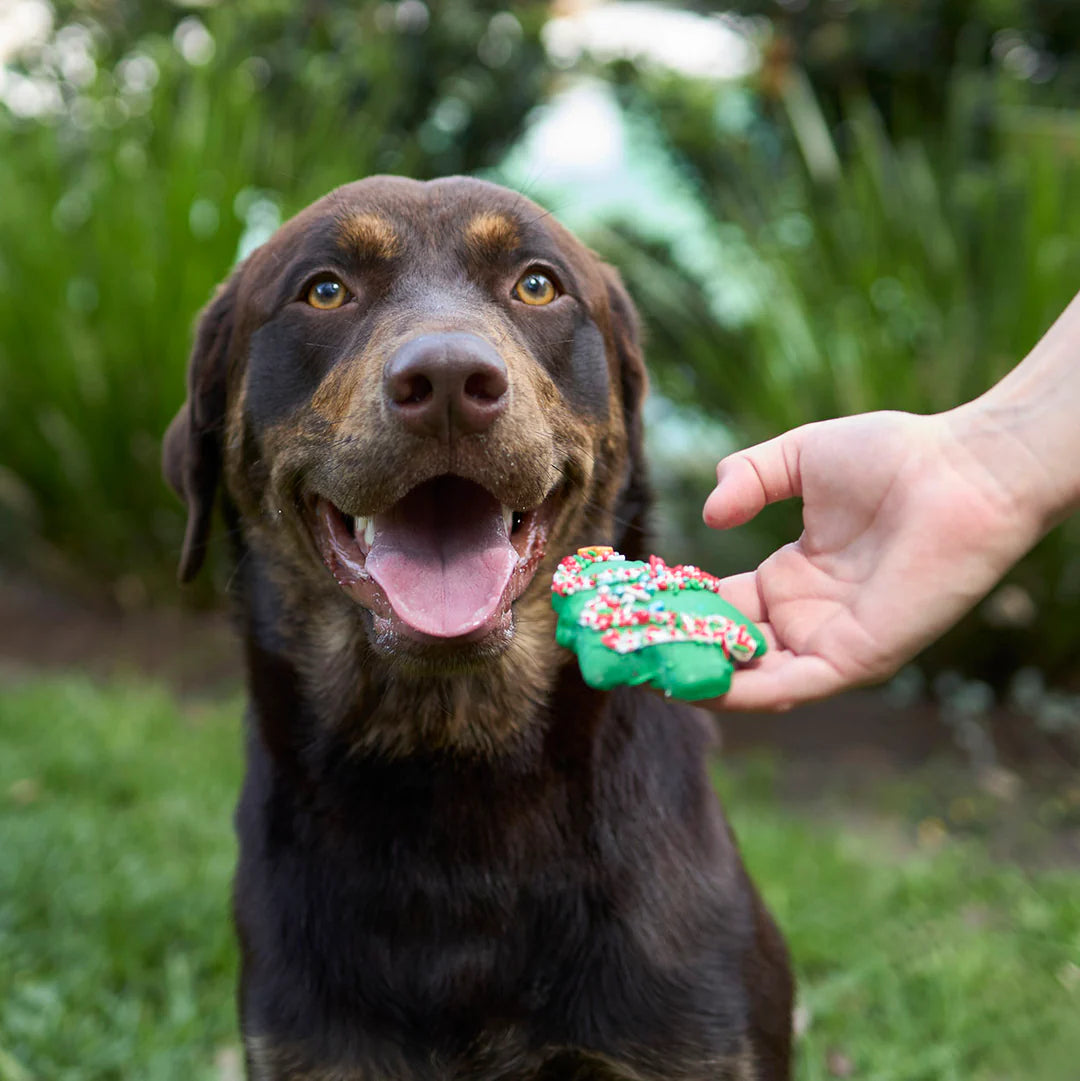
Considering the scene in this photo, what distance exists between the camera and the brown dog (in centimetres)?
220

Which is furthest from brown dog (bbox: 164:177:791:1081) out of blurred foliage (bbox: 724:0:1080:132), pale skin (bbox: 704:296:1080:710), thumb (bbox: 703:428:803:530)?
blurred foliage (bbox: 724:0:1080:132)

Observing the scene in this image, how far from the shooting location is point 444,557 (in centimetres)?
224

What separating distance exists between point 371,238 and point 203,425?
617mm

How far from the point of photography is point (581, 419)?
260 cm

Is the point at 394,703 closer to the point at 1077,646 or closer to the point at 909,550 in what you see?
the point at 909,550

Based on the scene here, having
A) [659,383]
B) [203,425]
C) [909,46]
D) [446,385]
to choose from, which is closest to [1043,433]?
[446,385]

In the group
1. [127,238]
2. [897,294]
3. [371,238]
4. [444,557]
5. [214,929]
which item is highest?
[371,238]

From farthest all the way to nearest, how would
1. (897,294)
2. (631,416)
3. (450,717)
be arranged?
1. (897,294)
2. (631,416)
3. (450,717)

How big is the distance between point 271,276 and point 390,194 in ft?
1.03

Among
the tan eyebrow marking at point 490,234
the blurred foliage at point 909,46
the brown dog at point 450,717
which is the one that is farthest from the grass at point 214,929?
the blurred foliage at point 909,46

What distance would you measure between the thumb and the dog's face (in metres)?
0.35

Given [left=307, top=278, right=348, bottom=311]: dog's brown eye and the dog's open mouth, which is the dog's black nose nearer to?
the dog's open mouth

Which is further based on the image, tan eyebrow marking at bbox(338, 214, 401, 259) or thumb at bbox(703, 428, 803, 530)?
tan eyebrow marking at bbox(338, 214, 401, 259)

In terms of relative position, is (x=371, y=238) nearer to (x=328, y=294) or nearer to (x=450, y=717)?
(x=328, y=294)
